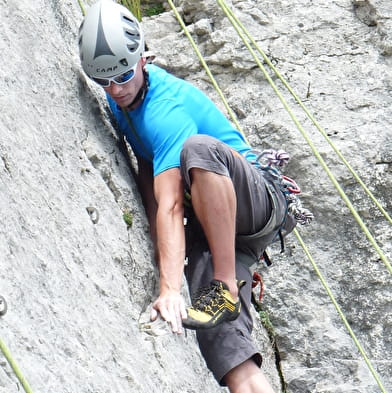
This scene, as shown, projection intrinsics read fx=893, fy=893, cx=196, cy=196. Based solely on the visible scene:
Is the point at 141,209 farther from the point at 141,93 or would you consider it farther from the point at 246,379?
the point at 246,379

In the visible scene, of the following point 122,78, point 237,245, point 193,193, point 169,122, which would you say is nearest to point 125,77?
point 122,78

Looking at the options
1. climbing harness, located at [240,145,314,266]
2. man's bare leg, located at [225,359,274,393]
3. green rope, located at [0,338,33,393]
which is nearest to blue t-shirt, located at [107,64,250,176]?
climbing harness, located at [240,145,314,266]

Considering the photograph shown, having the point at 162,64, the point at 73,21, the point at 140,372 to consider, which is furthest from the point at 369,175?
the point at 140,372

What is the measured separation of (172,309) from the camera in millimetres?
3525

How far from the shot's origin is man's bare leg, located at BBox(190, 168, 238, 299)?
3.59 m

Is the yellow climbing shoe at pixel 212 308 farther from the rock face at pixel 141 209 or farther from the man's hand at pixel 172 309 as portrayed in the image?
the rock face at pixel 141 209

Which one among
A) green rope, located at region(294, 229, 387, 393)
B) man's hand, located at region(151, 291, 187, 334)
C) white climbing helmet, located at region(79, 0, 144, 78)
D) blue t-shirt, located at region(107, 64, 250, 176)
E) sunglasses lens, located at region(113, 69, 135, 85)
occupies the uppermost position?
white climbing helmet, located at region(79, 0, 144, 78)

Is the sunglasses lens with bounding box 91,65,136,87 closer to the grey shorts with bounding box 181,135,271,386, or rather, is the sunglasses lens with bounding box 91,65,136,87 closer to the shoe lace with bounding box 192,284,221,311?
the grey shorts with bounding box 181,135,271,386

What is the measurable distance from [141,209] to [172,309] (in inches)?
33.9

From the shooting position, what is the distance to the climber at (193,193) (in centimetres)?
360

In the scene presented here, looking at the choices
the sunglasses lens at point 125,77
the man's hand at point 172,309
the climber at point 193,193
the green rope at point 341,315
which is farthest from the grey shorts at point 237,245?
the green rope at point 341,315

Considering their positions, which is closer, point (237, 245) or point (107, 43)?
point (107, 43)

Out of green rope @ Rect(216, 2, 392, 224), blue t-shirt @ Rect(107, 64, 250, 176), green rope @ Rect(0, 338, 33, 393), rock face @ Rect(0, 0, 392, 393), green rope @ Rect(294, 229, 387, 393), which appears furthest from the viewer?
green rope @ Rect(216, 2, 392, 224)

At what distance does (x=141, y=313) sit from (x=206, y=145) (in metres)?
0.81
